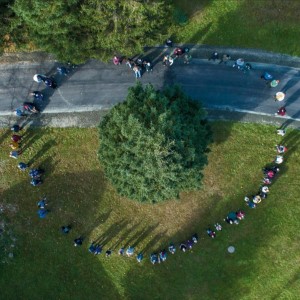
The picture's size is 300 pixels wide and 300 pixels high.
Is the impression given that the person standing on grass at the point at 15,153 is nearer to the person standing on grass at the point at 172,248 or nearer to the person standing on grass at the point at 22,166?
the person standing on grass at the point at 22,166

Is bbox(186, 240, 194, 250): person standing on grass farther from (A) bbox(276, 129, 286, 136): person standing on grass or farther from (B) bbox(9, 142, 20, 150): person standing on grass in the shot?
(B) bbox(9, 142, 20, 150): person standing on grass

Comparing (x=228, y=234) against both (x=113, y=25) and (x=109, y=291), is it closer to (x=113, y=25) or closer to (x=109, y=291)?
(x=109, y=291)

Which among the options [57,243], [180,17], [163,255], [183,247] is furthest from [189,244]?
[180,17]

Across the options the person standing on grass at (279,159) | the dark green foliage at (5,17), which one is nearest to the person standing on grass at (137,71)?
the dark green foliage at (5,17)

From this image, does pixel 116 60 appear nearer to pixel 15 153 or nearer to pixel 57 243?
pixel 15 153

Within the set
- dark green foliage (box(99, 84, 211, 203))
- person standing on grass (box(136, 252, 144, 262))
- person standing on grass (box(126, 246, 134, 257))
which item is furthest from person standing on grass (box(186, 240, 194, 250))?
dark green foliage (box(99, 84, 211, 203))
